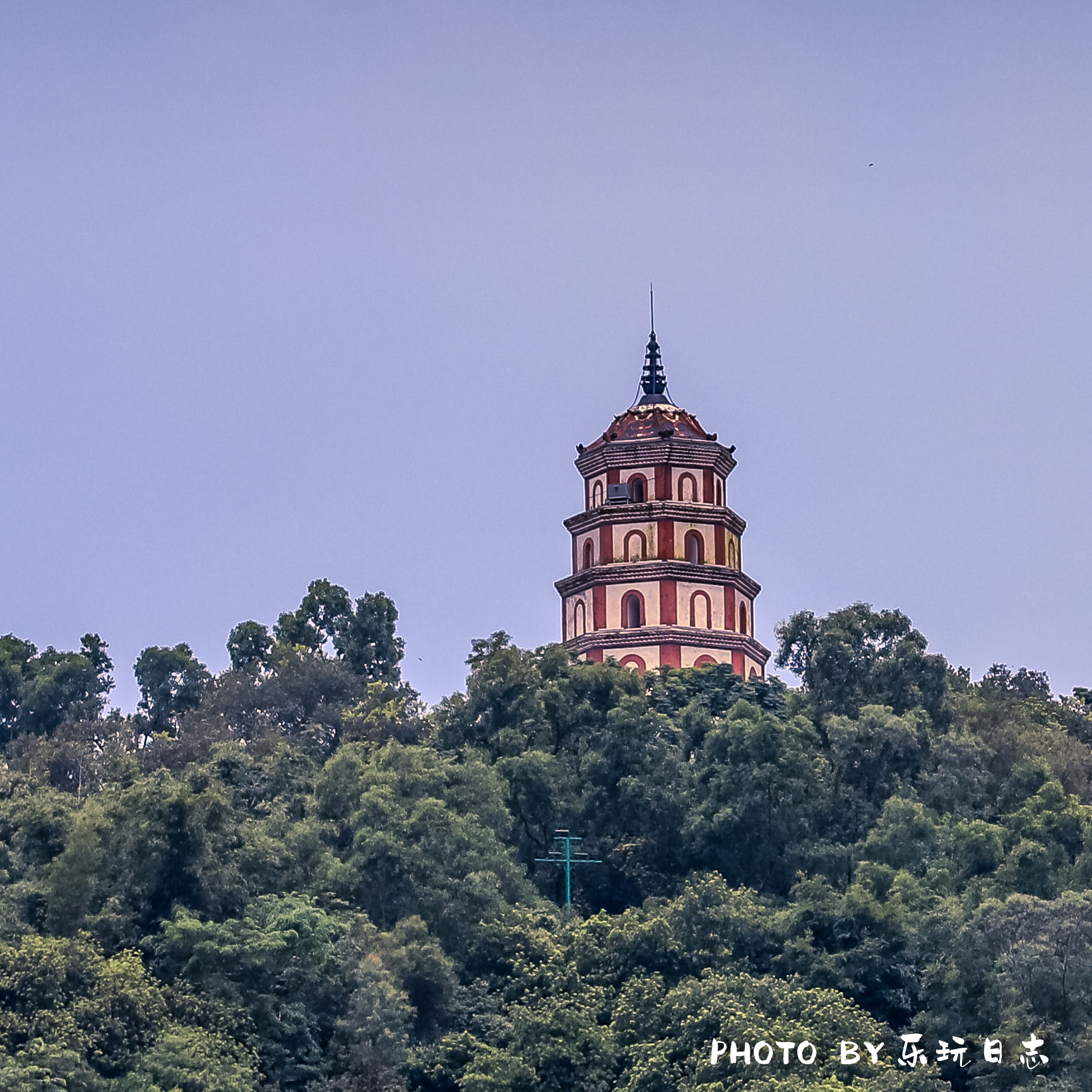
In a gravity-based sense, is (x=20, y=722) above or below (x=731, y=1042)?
above

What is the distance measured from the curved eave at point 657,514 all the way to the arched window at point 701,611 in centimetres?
193

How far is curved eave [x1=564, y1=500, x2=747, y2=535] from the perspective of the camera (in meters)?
67.4

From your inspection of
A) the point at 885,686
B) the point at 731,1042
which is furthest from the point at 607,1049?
the point at 885,686

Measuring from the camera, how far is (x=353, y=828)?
54344mm

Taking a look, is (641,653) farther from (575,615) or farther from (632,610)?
(575,615)

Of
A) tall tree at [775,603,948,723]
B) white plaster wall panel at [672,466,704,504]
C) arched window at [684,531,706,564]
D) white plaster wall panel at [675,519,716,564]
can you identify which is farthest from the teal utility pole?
white plaster wall panel at [672,466,704,504]

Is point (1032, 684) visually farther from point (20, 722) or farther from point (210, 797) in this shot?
point (20, 722)

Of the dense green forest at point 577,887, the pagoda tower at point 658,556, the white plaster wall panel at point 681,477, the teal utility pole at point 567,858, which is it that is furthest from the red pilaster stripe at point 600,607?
the teal utility pole at point 567,858

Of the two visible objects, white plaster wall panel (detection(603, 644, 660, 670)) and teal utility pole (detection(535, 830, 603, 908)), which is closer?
teal utility pole (detection(535, 830, 603, 908))

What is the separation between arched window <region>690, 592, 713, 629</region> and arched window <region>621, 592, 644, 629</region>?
4.01 ft

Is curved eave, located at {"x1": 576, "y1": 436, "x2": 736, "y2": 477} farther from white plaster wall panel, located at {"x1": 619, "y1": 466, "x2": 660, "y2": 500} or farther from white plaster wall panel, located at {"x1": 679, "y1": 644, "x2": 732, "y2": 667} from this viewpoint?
white plaster wall panel, located at {"x1": 679, "y1": 644, "x2": 732, "y2": 667}

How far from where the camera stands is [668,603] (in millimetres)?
66625

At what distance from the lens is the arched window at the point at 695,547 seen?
67.7 metres

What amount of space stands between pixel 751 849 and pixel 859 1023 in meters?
8.25
